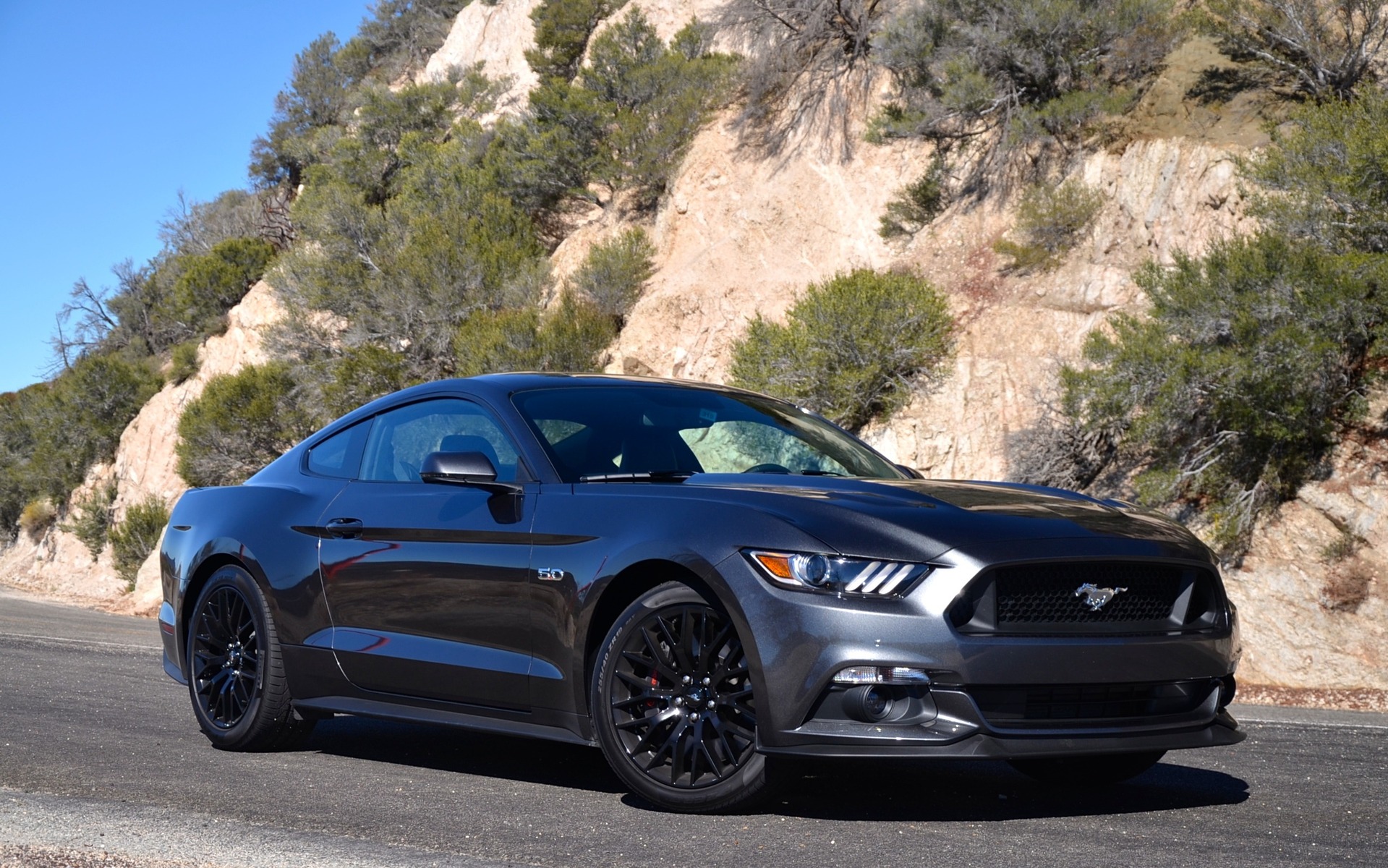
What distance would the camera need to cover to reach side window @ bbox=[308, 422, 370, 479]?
625 centimetres

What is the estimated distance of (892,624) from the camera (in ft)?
13.5

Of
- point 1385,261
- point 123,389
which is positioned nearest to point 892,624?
point 1385,261

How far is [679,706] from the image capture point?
449cm

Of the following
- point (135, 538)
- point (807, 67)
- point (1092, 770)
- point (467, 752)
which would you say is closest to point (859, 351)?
point (807, 67)

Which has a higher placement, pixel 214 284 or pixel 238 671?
pixel 214 284

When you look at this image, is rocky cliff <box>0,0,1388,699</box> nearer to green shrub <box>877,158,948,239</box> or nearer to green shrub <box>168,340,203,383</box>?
green shrub <box>877,158,948,239</box>

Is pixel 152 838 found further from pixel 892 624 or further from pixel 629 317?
pixel 629 317

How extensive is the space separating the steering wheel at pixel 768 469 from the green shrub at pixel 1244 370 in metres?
11.0

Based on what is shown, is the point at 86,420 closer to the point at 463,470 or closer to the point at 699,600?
the point at 463,470

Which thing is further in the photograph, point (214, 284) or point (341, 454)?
point (214, 284)

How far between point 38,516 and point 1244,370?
37331 millimetres

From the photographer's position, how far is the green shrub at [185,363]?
3906 cm

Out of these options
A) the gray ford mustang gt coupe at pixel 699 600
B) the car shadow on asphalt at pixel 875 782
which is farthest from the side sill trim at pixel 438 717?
the car shadow on asphalt at pixel 875 782

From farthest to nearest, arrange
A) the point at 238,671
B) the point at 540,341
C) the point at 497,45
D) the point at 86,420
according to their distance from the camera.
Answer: the point at 497,45 < the point at 86,420 < the point at 540,341 < the point at 238,671
